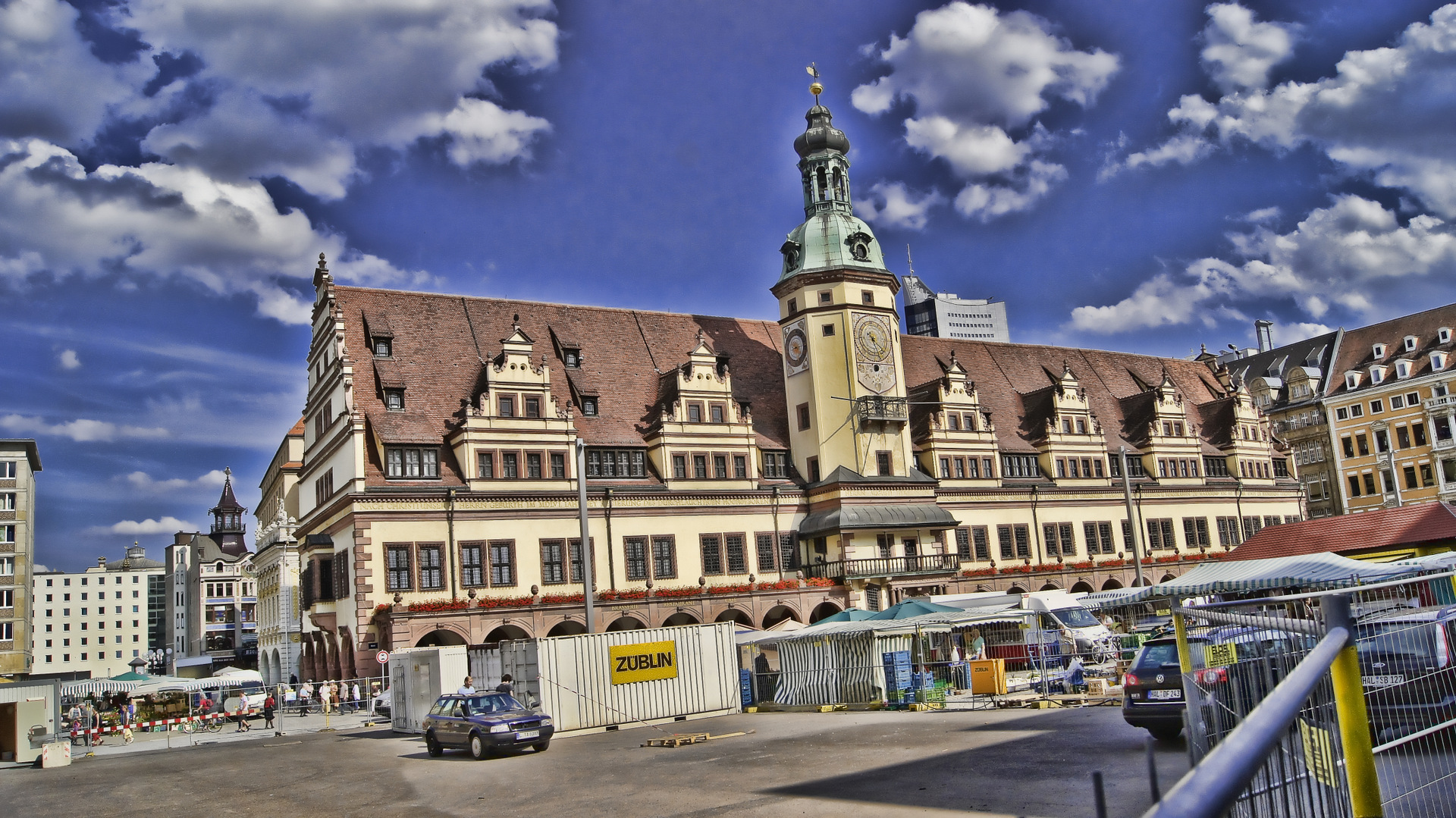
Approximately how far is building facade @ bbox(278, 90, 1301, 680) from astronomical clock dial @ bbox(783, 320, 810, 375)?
4.8 inches

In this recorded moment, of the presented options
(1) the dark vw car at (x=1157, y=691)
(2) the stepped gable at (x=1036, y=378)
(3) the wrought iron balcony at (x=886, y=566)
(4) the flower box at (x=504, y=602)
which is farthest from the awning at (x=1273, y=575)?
(2) the stepped gable at (x=1036, y=378)

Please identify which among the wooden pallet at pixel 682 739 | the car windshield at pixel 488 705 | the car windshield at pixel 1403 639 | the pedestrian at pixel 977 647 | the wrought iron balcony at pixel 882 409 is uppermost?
the wrought iron balcony at pixel 882 409

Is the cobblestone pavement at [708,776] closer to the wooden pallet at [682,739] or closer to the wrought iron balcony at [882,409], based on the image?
the wooden pallet at [682,739]

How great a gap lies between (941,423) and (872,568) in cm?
1009

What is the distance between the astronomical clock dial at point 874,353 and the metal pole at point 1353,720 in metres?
51.6

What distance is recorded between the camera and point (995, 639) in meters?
44.8

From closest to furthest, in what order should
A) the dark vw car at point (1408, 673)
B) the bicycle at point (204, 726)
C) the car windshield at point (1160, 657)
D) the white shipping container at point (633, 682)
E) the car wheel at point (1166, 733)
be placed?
the dark vw car at point (1408, 673), the car windshield at point (1160, 657), the car wheel at point (1166, 733), the white shipping container at point (633, 682), the bicycle at point (204, 726)

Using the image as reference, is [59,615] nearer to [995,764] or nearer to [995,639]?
[995,639]

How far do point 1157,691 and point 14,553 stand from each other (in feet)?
300

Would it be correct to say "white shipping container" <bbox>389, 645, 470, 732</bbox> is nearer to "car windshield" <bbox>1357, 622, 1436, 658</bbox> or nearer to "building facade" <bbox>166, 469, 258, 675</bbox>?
"car windshield" <bbox>1357, 622, 1436, 658</bbox>

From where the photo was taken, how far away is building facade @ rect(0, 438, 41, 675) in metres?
85.0

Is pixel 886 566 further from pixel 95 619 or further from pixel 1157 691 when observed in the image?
pixel 95 619

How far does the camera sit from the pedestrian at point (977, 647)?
36.8 metres

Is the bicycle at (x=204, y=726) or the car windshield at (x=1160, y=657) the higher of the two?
the car windshield at (x=1160, y=657)
